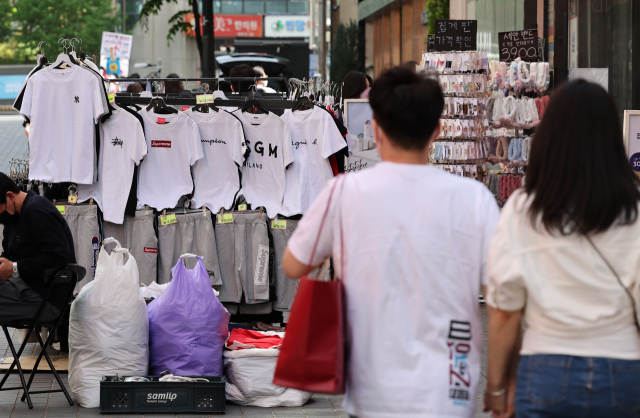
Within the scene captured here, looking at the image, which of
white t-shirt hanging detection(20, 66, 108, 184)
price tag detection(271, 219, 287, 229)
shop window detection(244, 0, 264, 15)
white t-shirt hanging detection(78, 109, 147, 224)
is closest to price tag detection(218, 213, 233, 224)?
price tag detection(271, 219, 287, 229)

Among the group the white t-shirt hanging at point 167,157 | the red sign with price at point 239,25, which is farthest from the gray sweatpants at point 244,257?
the red sign with price at point 239,25

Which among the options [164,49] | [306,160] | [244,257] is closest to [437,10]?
[306,160]

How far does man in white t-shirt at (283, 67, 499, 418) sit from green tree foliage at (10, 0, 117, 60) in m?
41.3

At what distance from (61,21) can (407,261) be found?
43.7 meters

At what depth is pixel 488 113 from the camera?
936 cm

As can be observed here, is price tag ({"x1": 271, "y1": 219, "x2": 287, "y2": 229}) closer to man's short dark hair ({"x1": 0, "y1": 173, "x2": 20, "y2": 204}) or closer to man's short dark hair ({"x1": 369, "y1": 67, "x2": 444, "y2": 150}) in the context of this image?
man's short dark hair ({"x1": 0, "y1": 173, "x2": 20, "y2": 204})

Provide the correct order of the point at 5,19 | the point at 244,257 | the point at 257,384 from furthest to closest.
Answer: the point at 5,19, the point at 244,257, the point at 257,384

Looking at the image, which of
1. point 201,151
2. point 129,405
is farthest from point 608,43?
point 129,405

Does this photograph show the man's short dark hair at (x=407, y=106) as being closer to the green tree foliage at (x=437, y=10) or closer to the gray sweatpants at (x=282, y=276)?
the gray sweatpants at (x=282, y=276)

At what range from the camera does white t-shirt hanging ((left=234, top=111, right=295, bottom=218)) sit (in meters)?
6.88

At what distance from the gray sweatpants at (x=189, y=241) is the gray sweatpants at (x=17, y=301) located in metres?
1.48

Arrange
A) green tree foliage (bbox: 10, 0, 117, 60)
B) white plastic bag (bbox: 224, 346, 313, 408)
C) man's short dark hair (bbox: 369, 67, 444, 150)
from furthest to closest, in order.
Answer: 1. green tree foliage (bbox: 10, 0, 117, 60)
2. white plastic bag (bbox: 224, 346, 313, 408)
3. man's short dark hair (bbox: 369, 67, 444, 150)

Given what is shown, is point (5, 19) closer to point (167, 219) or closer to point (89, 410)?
point (167, 219)

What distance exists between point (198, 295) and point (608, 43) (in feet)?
24.6
